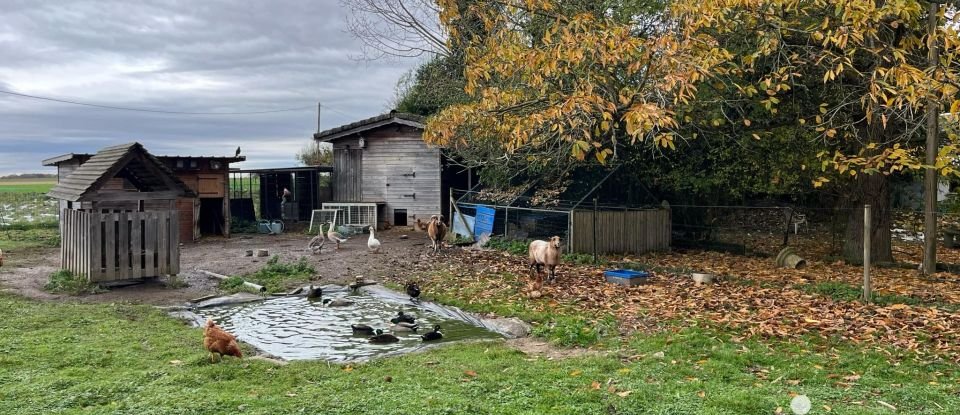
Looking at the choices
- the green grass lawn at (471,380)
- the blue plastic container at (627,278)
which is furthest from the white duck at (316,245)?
the green grass lawn at (471,380)

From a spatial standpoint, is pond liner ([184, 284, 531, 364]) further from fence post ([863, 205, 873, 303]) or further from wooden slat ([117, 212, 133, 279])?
fence post ([863, 205, 873, 303])

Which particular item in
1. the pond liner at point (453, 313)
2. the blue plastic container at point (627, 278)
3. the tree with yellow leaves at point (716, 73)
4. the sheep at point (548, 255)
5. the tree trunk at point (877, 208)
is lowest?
the pond liner at point (453, 313)

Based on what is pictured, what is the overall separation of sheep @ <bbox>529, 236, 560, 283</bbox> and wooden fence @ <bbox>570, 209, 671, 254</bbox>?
343 centimetres

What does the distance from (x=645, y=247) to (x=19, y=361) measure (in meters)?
13.6

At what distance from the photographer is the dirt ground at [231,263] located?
1037 cm

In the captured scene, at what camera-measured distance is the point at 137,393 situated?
488cm

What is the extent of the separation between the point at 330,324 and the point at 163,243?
4.83m

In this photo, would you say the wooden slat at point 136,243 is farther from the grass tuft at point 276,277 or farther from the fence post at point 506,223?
the fence post at point 506,223

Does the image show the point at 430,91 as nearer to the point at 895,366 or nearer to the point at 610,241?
the point at 610,241

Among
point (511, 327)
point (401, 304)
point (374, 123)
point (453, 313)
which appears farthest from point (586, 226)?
point (374, 123)

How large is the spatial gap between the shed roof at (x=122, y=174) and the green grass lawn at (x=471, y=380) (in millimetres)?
4141

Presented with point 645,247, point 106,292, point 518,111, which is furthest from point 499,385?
point 645,247

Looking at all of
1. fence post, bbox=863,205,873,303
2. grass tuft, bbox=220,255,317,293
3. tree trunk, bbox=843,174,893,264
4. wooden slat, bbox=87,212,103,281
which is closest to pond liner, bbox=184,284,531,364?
grass tuft, bbox=220,255,317,293

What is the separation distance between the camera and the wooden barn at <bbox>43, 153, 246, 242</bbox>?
19750 mm
